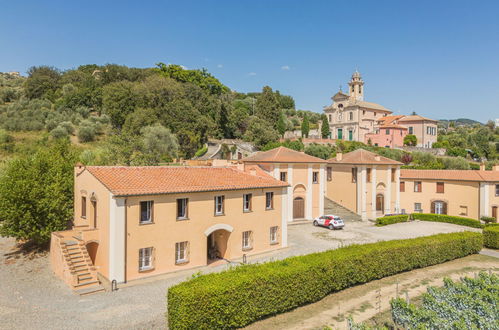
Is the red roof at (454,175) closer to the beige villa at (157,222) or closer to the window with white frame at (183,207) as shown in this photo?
the beige villa at (157,222)

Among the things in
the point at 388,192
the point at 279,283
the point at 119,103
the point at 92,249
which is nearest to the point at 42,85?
the point at 119,103

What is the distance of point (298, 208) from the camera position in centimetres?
3541

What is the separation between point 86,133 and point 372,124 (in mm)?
65067

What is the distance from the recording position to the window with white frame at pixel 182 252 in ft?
66.2

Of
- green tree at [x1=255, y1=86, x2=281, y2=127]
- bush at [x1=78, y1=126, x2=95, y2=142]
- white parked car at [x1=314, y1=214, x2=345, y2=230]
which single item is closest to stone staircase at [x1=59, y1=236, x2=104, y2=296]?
white parked car at [x1=314, y1=214, x2=345, y2=230]

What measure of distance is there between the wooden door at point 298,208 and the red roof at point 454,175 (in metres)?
16.0

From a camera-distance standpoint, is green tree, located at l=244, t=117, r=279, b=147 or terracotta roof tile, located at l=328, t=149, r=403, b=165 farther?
green tree, located at l=244, t=117, r=279, b=147

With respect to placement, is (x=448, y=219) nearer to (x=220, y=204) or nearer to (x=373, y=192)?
(x=373, y=192)

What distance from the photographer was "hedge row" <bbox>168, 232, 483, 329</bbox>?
1260cm

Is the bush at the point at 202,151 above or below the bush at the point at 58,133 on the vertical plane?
below

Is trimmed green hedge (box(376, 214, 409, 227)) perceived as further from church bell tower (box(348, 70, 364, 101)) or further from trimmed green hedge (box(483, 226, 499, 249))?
church bell tower (box(348, 70, 364, 101))

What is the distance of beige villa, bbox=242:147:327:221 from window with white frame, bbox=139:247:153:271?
17246 millimetres

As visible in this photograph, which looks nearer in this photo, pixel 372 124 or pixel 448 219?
pixel 448 219

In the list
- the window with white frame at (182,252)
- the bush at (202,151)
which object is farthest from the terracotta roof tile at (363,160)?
the bush at (202,151)
